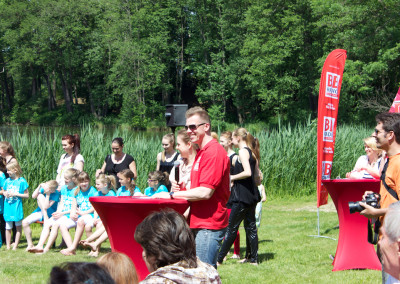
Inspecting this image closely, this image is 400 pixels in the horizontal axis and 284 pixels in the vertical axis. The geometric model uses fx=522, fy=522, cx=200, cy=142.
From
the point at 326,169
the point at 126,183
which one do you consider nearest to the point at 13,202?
the point at 126,183

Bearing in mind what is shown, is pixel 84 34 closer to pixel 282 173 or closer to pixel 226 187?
pixel 282 173

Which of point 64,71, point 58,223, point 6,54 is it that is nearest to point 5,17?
point 6,54

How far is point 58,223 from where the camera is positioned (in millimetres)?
7395

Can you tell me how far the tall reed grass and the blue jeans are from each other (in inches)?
283

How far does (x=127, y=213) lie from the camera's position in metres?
3.74

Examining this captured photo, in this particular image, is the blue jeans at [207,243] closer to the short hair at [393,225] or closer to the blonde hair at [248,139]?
the short hair at [393,225]

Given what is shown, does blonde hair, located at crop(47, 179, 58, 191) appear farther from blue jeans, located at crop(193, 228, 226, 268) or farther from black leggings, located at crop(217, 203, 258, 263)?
blue jeans, located at crop(193, 228, 226, 268)

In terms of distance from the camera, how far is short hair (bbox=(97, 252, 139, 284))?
2516 mm

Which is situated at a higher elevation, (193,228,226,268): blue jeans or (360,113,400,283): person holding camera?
(360,113,400,283): person holding camera

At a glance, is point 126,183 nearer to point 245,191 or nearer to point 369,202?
point 245,191

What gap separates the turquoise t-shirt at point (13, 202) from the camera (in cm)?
775

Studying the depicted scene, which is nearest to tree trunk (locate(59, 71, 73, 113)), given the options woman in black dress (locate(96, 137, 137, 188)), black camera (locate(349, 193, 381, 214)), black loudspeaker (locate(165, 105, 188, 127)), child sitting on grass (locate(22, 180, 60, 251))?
black loudspeaker (locate(165, 105, 188, 127))

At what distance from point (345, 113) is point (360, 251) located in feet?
93.9

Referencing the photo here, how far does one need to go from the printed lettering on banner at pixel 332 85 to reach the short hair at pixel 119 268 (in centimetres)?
575
